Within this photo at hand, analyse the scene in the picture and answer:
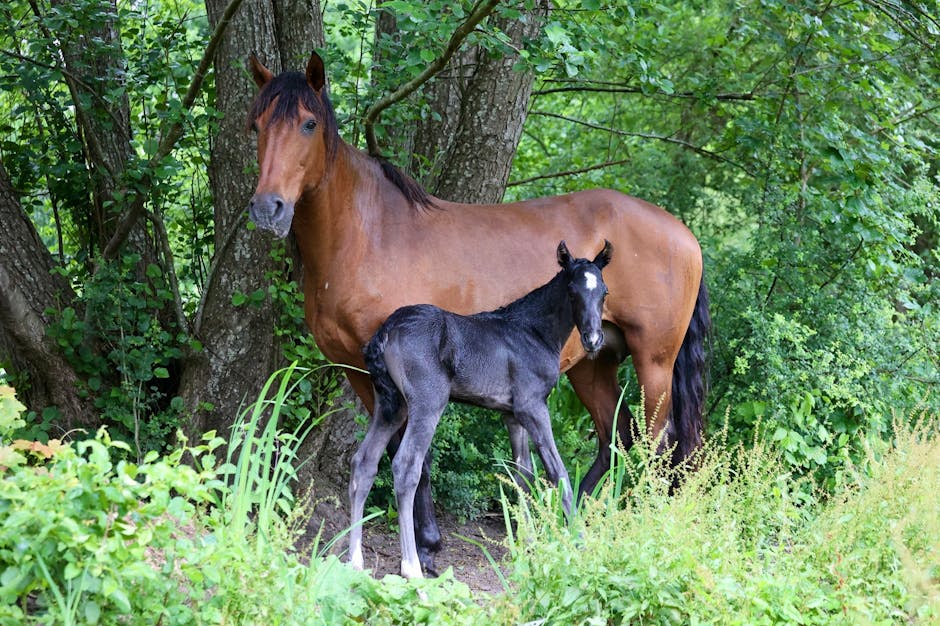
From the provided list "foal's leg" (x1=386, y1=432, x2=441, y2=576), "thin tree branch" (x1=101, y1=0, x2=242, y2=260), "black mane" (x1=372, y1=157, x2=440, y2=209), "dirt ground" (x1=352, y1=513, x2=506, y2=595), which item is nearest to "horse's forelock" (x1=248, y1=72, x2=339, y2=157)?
"black mane" (x1=372, y1=157, x2=440, y2=209)

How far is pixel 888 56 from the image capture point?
7.93 metres

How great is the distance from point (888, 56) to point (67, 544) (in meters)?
7.24

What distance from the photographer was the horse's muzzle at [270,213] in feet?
15.0

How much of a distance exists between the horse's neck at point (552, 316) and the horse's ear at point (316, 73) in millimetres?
1471

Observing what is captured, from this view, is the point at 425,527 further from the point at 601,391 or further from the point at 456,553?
the point at 601,391

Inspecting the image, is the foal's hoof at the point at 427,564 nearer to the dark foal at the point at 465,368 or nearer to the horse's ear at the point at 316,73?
the dark foal at the point at 465,368

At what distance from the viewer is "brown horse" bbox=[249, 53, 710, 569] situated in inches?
190

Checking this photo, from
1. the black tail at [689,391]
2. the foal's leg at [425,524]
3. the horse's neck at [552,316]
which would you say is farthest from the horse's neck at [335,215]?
the black tail at [689,391]

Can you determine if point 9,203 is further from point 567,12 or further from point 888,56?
point 888,56

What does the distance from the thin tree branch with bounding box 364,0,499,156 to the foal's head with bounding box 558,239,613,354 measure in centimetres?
123

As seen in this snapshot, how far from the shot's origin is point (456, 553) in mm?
6457

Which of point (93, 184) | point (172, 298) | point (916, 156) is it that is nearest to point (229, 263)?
point (172, 298)

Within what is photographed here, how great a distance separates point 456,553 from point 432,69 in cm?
303

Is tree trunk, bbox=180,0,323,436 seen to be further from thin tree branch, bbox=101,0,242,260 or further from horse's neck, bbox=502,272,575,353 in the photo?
horse's neck, bbox=502,272,575,353
